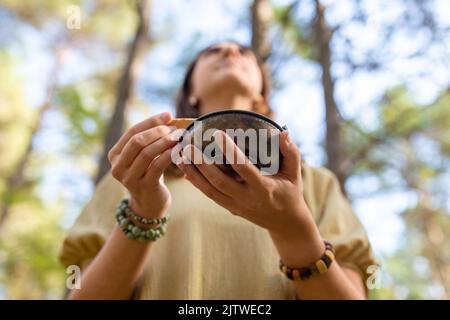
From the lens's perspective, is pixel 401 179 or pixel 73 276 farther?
pixel 401 179

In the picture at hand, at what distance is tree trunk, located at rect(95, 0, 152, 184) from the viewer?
7.82 ft

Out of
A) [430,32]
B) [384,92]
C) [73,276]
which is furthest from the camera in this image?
[384,92]

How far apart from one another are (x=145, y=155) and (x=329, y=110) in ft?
4.90

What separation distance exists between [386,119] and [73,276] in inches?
72.6

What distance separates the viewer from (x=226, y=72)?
3.45 ft

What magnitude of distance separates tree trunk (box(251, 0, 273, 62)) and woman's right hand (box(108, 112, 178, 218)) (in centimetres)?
186

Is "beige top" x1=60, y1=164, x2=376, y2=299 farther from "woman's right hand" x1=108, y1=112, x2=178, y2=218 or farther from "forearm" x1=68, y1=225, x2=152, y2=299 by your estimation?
"woman's right hand" x1=108, y1=112, x2=178, y2=218

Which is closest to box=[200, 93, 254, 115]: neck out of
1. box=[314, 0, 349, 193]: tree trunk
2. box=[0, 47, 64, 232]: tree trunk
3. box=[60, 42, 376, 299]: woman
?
box=[60, 42, 376, 299]: woman

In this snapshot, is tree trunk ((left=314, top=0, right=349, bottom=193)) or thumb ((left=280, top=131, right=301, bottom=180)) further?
tree trunk ((left=314, top=0, right=349, bottom=193))

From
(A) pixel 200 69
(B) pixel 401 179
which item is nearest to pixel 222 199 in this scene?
(A) pixel 200 69

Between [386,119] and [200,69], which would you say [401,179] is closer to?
[386,119]

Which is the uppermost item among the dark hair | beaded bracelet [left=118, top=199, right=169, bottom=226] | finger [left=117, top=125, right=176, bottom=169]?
the dark hair

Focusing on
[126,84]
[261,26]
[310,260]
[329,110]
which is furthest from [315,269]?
[126,84]
